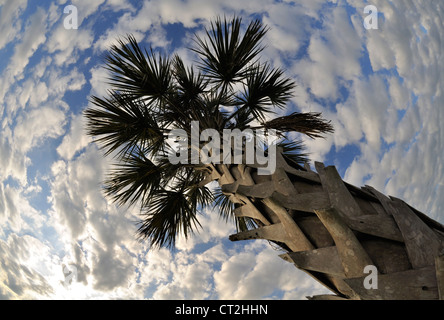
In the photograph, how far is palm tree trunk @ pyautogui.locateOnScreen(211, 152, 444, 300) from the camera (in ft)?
3.44

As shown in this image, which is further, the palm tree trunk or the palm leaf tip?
the palm leaf tip

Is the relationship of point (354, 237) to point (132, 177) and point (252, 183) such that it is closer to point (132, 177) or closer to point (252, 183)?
point (252, 183)

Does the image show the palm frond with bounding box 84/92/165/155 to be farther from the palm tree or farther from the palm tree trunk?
the palm tree trunk

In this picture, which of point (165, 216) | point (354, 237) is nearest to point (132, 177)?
point (165, 216)

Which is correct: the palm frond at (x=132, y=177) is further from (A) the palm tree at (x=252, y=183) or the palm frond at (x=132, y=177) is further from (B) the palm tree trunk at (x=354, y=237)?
(B) the palm tree trunk at (x=354, y=237)

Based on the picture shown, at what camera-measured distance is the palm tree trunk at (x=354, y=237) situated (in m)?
1.05

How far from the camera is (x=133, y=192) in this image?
13.8 ft

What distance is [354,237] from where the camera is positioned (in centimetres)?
124

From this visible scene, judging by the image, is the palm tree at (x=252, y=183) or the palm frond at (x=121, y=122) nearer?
the palm tree at (x=252, y=183)

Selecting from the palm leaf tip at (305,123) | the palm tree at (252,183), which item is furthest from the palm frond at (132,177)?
the palm leaf tip at (305,123)

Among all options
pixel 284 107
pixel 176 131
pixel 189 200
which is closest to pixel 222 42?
pixel 176 131

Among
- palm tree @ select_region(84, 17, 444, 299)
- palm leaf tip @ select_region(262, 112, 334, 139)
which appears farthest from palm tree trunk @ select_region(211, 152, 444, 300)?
palm leaf tip @ select_region(262, 112, 334, 139)
